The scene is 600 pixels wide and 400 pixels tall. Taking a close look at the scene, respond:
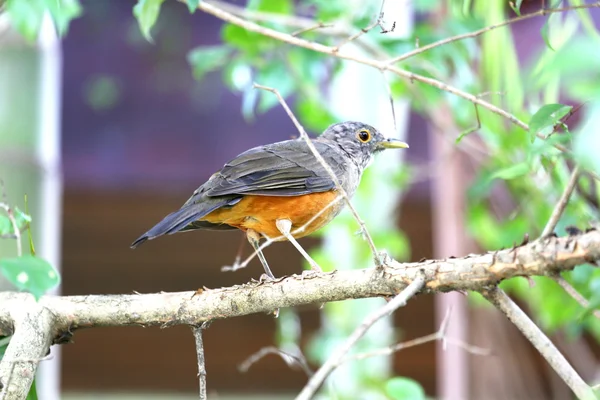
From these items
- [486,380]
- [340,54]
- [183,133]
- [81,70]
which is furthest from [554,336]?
[81,70]

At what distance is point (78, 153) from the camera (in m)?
6.30

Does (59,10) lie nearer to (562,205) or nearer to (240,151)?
(562,205)

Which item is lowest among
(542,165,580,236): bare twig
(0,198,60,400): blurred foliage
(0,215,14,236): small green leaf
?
(0,198,60,400): blurred foliage

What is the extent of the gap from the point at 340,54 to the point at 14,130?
3.17m

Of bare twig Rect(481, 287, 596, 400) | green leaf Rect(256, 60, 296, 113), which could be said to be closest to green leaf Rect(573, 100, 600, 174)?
bare twig Rect(481, 287, 596, 400)

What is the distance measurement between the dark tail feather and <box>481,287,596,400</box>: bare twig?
4.46ft

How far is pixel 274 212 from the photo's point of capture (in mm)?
3416

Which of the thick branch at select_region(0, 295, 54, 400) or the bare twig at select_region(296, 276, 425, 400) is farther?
the thick branch at select_region(0, 295, 54, 400)

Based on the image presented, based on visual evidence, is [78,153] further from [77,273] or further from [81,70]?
[77,273]

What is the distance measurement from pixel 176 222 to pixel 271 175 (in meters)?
0.62

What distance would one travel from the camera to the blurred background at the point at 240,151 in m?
4.12

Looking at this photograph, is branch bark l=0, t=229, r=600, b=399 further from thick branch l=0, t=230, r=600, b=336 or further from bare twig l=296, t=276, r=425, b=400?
bare twig l=296, t=276, r=425, b=400

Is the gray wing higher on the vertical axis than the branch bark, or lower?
higher

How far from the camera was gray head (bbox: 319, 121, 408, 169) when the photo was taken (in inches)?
165
